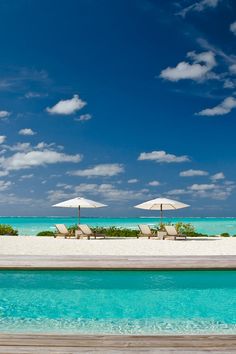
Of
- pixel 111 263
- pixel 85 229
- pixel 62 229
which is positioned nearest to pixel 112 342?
pixel 111 263

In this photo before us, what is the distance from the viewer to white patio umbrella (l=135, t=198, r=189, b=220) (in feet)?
69.4

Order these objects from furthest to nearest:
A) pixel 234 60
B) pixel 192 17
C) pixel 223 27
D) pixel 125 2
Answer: pixel 234 60
pixel 223 27
pixel 192 17
pixel 125 2

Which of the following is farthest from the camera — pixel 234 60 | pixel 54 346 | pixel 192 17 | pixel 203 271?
pixel 234 60

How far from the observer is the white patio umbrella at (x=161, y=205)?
21141 mm

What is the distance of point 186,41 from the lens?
26047mm

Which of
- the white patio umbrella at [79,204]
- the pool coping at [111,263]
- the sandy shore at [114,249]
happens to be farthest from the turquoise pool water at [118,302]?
the white patio umbrella at [79,204]

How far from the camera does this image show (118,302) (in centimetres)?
743

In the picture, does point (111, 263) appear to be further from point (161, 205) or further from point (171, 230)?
point (161, 205)

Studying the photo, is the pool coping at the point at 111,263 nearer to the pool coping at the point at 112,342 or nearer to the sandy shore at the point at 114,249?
the sandy shore at the point at 114,249

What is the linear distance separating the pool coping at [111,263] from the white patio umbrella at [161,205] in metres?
11.3

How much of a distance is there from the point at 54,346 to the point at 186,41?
2462 centimetres

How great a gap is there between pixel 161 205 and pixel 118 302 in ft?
47.9

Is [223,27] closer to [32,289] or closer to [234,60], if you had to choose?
[234,60]

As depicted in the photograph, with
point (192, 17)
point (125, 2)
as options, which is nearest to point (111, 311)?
point (125, 2)
